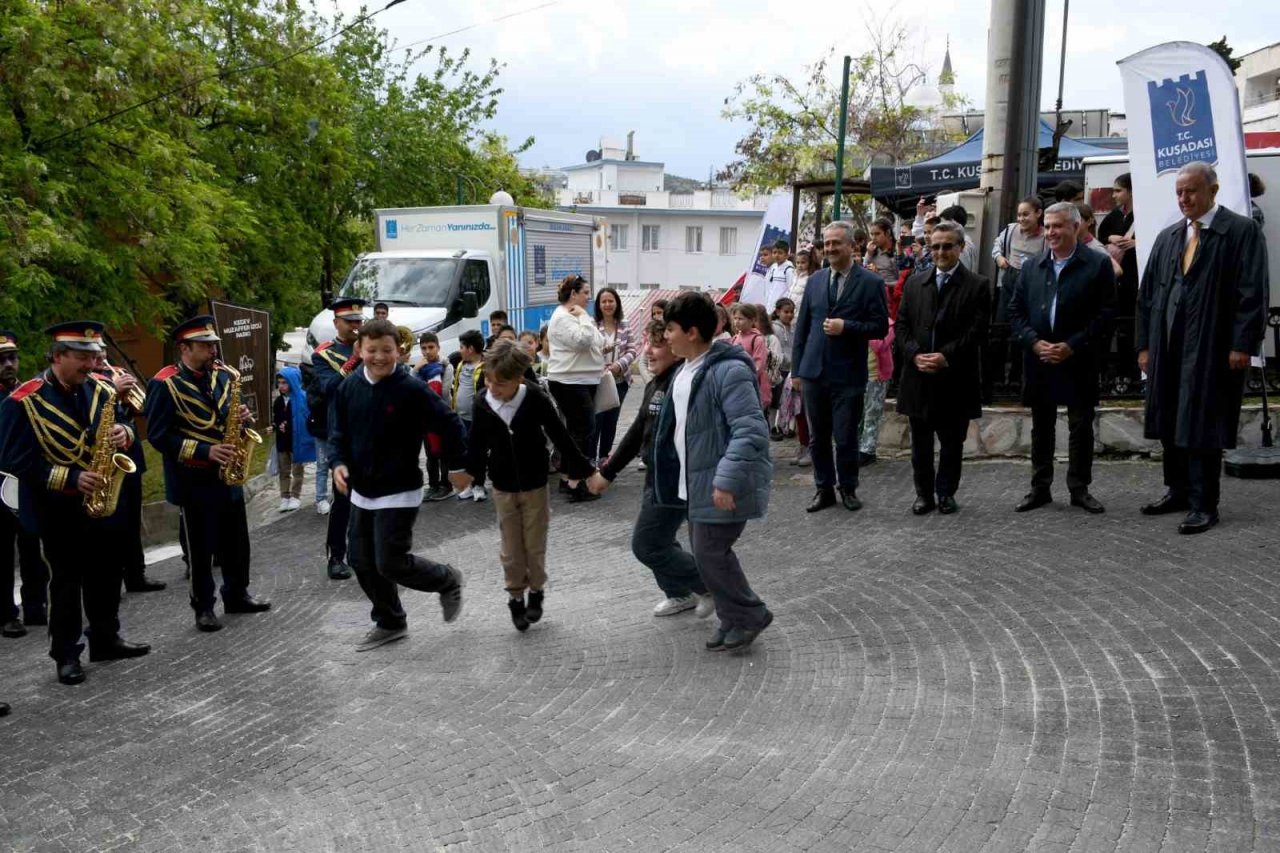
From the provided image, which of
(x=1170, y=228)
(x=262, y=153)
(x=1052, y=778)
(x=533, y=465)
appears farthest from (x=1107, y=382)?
(x=262, y=153)

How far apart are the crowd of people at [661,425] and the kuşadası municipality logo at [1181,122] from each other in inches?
59.1

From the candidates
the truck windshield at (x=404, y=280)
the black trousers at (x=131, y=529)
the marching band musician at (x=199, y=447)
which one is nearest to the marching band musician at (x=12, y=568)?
the black trousers at (x=131, y=529)

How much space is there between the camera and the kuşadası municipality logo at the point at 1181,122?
346 inches

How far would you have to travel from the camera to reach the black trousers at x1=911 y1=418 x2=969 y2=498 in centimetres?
853

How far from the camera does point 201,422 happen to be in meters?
7.39

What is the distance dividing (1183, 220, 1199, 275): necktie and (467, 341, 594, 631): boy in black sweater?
4.00 m

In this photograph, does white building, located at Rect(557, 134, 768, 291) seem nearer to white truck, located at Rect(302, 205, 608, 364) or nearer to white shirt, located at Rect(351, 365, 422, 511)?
white truck, located at Rect(302, 205, 608, 364)

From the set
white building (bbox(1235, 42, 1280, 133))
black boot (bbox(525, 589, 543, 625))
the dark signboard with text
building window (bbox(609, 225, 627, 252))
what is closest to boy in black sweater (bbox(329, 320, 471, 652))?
black boot (bbox(525, 589, 543, 625))

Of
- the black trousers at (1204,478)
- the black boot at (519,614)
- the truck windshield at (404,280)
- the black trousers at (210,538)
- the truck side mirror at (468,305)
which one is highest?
the truck windshield at (404,280)

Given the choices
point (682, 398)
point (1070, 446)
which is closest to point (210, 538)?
point (682, 398)

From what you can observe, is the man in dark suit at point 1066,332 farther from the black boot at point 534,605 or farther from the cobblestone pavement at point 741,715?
the black boot at point 534,605

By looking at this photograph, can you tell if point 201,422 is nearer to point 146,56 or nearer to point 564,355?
point 564,355

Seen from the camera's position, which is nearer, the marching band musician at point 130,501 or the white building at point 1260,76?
the marching band musician at point 130,501

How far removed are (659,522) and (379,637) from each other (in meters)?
1.80
